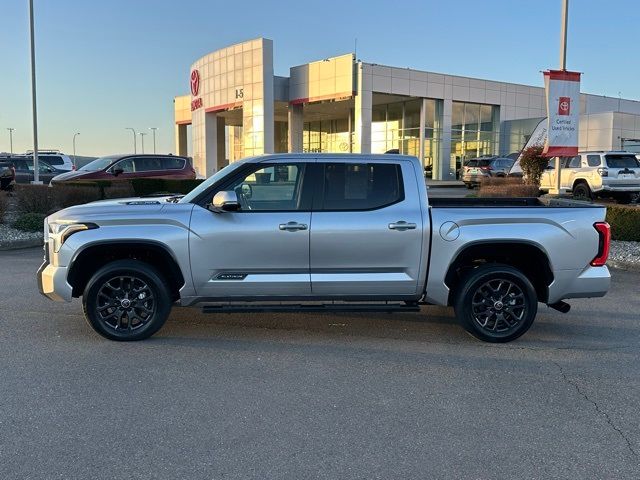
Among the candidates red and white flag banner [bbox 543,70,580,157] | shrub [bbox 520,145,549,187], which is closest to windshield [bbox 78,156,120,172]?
red and white flag banner [bbox 543,70,580,157]

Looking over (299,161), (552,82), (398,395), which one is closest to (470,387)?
(398,395)

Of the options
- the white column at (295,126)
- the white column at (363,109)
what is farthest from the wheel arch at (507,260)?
the white column at (295,126)

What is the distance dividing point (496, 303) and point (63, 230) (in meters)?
4.23

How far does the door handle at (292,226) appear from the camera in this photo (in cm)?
543

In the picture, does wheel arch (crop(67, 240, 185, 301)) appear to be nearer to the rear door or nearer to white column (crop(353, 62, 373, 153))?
the rear door

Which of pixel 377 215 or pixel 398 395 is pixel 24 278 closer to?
pixel 377 215

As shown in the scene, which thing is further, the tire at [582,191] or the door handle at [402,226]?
the tire at [582,191]

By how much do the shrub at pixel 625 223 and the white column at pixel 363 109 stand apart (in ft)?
90.9

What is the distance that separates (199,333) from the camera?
5941 millimetres

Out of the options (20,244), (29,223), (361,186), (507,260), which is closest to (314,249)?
(361,186)

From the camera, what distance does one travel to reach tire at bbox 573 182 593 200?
750 inches

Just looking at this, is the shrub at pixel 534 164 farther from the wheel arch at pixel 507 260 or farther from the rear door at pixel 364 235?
the rear door at pixel 364 235

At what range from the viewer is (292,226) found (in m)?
5.43

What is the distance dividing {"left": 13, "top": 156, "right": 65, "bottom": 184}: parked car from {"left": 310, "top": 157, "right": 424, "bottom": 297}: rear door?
2436 cm
